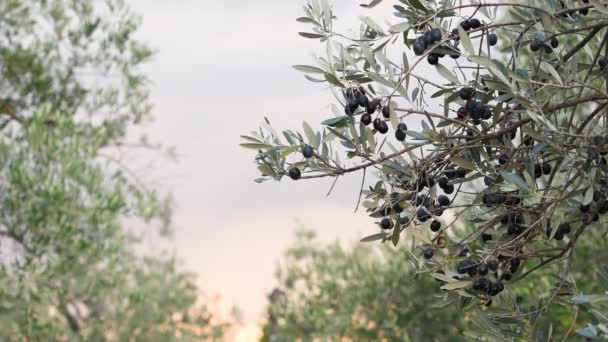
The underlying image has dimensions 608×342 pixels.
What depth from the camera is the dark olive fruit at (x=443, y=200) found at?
4.92m

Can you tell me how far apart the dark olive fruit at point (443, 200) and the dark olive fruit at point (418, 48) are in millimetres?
794

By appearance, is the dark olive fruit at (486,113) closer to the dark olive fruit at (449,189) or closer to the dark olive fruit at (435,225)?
the dark olive fruit at (449,189)

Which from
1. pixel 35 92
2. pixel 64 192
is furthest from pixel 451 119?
pixel 35 92

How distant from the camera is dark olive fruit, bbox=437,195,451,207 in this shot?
194 inches

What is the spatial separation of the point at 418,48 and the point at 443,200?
0.85m

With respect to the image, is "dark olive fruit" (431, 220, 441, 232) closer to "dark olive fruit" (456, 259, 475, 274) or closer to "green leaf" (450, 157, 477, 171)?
"dark olive fruit" (456, 259, 475, 274)

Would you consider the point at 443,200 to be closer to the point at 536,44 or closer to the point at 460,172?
the point at 460,172

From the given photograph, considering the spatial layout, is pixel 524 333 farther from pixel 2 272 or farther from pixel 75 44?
pixel 75 44

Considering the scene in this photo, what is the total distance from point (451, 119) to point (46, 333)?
954 centimetres

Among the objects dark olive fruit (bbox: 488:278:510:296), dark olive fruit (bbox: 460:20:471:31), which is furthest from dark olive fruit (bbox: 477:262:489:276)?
dark olive fruit (bbox: 460:20:471:31)

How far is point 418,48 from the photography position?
4.61m

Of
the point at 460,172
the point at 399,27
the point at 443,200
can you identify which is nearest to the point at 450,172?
the point at 460,172

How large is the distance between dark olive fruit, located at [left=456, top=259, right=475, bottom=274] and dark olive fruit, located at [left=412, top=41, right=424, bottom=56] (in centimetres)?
112

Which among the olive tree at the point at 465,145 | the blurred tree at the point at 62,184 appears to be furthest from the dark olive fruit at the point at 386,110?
the blurred tree at the point at 62,184
